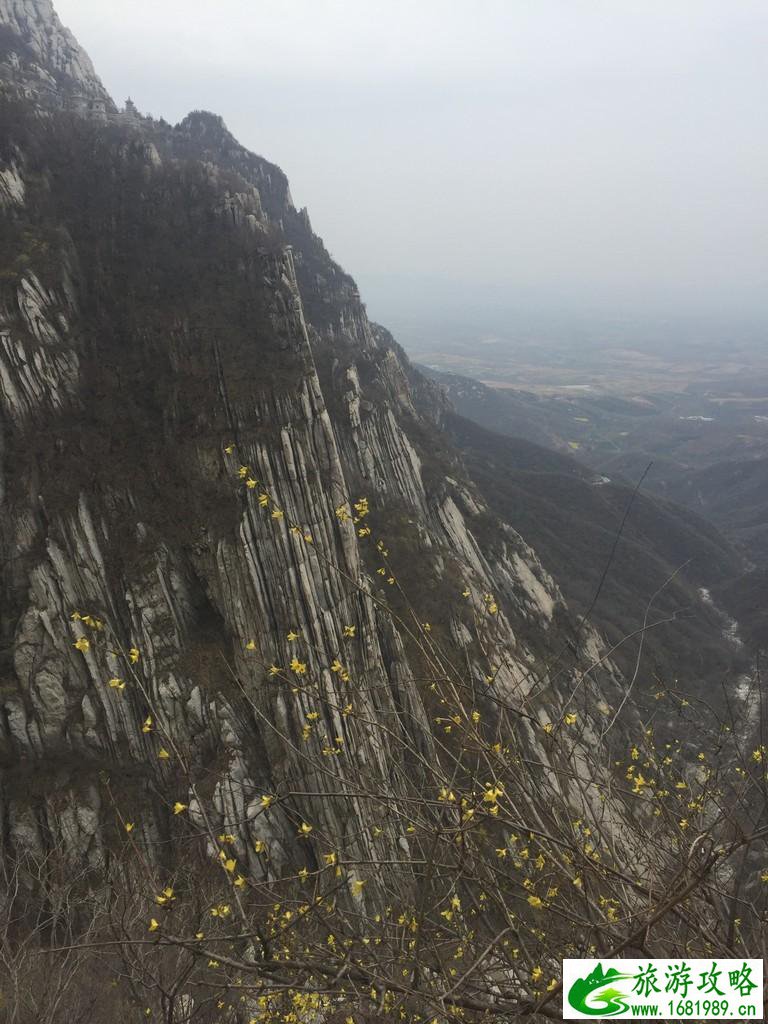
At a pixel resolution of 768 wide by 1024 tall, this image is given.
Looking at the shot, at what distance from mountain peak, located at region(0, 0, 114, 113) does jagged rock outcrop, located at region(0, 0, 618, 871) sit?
36.5m

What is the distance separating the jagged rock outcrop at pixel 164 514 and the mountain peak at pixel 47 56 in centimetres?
3648

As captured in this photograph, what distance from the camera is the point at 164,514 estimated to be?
26.2 metres

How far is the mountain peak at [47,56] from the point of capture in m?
65.6

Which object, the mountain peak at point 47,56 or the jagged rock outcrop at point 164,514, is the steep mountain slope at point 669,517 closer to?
the jagged rock outcrop at point 164,514

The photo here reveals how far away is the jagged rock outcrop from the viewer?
22.1 m

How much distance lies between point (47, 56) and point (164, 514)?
92147mm

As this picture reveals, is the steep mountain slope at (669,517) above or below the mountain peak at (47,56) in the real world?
below

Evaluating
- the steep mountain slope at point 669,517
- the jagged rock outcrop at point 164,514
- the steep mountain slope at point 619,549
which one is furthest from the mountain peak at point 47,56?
the steep mountain slope at point 669,517

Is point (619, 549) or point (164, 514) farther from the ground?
point (164, 514)

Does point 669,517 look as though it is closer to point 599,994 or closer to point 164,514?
point 164,514

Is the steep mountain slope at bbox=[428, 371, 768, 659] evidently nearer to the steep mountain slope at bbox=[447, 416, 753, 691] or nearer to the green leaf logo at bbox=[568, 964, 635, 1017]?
the steep mountain slope at bbox=[447, 416, 753, 691]

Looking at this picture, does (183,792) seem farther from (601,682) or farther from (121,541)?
(601,682)

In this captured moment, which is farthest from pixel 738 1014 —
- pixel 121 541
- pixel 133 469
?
pixel 133 469

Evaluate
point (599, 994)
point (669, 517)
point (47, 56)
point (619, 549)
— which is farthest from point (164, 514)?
point (47, 56)
